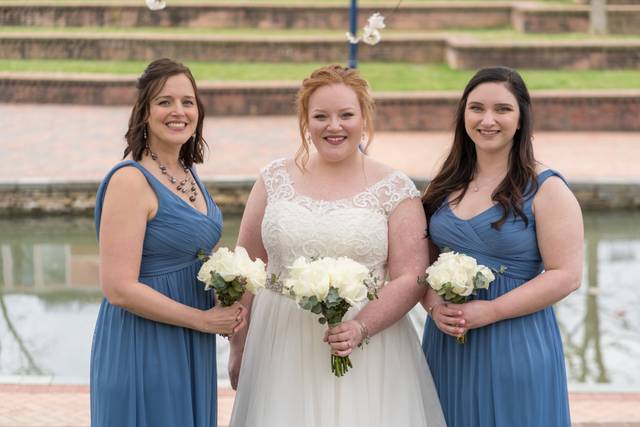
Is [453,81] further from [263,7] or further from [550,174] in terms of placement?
[550,174]

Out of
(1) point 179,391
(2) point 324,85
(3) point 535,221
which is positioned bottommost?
(1) point 179,391

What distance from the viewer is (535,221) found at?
3.98 m

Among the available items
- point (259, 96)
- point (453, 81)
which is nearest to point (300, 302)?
point (259, 96)

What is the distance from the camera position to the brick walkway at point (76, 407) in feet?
19.9

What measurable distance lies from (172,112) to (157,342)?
0.92 meters

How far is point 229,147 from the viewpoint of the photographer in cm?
1541

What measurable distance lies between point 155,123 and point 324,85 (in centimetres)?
70

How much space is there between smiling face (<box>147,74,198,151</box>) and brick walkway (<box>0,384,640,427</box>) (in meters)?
2.66

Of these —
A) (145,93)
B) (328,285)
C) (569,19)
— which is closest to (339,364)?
(328,285)

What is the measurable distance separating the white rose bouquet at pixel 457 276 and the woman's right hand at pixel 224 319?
0.78 meters

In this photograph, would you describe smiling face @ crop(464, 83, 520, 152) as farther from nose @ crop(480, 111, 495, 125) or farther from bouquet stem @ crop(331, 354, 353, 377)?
bouquet stem @ crop(331, 354, 353, 377)

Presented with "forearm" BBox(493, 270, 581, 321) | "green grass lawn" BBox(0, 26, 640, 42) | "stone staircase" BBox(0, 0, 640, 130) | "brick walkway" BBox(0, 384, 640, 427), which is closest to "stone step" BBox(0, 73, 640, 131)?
"stone staircase" BBox(0, 0, 640, 130)

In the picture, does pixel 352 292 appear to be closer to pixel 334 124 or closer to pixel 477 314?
pixel 477 314

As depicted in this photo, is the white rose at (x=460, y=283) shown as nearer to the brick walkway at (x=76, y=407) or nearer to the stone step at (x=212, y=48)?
the brick walkway at (x=76, y=407)
